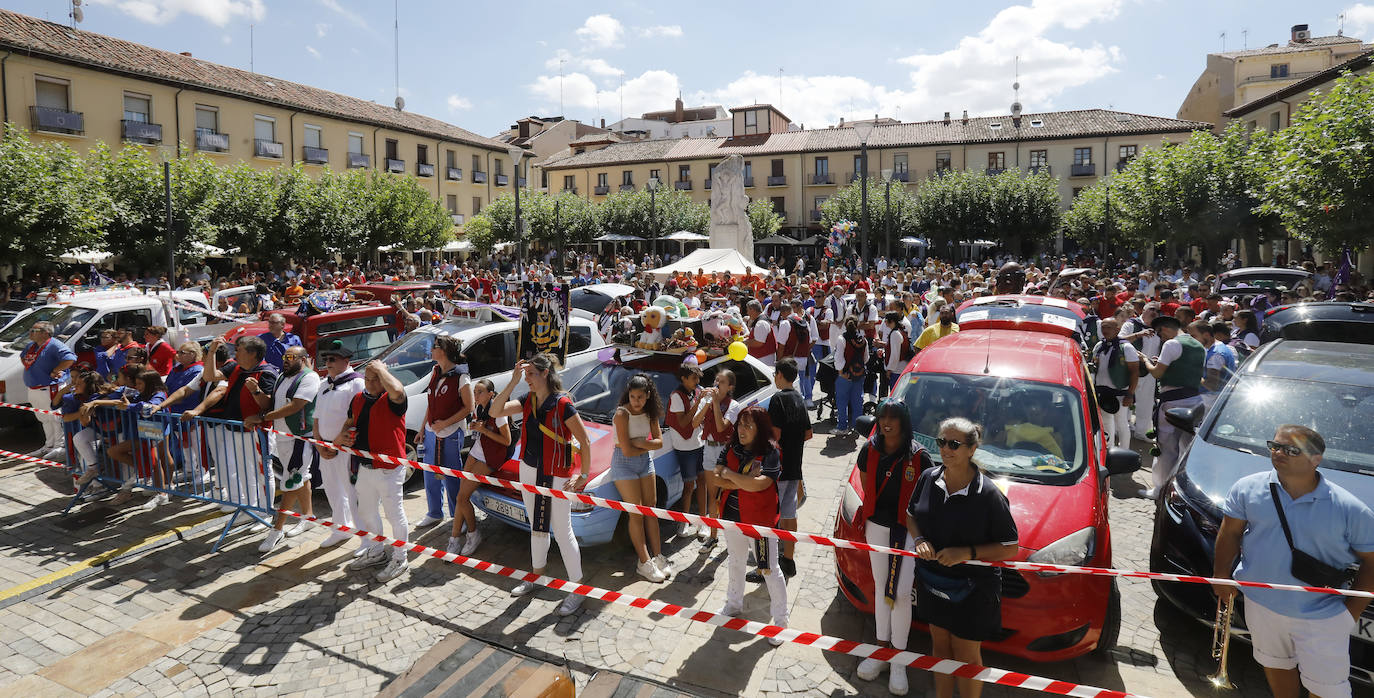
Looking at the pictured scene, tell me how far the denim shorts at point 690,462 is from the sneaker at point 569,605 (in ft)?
→ 4.69

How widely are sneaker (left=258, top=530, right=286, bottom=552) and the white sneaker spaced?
15.6 ft

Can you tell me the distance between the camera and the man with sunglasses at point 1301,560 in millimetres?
3369

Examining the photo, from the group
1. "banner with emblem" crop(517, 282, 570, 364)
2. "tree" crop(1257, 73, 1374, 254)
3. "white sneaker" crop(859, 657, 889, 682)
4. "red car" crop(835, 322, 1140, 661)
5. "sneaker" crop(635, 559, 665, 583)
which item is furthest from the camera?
"tree" crop(1257, 73, 1374, 254)

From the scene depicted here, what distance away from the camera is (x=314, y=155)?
36.9 metres

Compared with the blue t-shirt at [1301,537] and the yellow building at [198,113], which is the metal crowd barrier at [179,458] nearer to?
the blue t-shirt at [1301,537]

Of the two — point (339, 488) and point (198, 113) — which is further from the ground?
point (198, 113)

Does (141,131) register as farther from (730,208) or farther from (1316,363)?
(1316,363)

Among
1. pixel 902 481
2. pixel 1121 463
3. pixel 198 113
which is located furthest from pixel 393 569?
pixel 198 113

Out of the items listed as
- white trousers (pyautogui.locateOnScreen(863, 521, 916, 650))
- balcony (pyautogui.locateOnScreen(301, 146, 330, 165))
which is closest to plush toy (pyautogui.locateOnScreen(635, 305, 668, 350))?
white trousers (pyautogui.locateOnScreen(863, 521, 916, 650))

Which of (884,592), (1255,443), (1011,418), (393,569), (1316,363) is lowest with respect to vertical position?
(393,569)

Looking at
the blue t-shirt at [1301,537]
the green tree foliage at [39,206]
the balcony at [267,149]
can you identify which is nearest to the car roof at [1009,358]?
the blue t-shirt at [1301,537]

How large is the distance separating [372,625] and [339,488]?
4.96ft

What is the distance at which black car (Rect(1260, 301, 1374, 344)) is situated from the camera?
8.26m

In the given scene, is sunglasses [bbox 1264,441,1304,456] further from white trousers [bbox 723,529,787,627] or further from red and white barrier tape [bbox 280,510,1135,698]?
white trousers [bbox 723,529,787,627]
